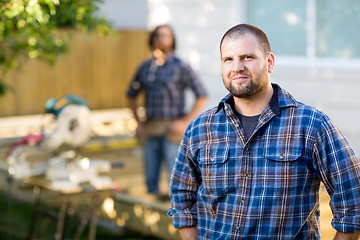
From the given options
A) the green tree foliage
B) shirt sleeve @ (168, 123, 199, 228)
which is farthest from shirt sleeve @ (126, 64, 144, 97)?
shirt sleeve @ (168, 123, 199, 228)

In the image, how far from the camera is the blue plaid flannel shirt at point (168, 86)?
697 cm

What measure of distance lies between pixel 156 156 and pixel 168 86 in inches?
28.3

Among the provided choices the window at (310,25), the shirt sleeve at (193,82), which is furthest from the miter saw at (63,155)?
the window at (310,25)

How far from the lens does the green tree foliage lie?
3.88 meters

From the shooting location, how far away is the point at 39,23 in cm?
425

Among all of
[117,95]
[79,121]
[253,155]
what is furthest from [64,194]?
[117,95]

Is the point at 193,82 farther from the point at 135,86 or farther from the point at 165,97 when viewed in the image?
the point at 135,86

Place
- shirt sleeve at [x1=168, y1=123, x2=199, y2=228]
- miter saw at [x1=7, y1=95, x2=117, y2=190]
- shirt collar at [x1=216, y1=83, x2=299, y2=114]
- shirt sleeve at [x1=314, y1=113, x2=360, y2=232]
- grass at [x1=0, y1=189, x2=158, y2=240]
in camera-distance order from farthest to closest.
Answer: grass at [x1=0, y1=189, x2=158, y2=240]
miter saw at [x1=7, y1=95, x2=117, y2=190]
shirt sleeve at [x1=168, y1=123, x2=199, y2=228]
shirt collar at [x1=216, y1=83, x2=299, y2=114]
shirt sleeve at [x1=314, y1=113, x2=360, y2=232]

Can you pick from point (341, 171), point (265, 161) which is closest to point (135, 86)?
point (265, 161)

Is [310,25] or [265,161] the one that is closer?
[265,161]

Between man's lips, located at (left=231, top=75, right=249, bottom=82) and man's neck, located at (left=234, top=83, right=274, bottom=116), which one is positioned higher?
man's lips, located at (left=231, top=75, right=249, bottom=82)

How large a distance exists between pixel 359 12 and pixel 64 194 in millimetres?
3712

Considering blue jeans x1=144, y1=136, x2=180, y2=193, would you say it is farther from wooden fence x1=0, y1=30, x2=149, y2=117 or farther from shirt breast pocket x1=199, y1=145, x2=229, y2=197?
wooden fence x1=0, y1=30, x2=149, y2=117

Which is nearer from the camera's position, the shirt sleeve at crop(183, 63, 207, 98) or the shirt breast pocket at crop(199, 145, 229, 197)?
the shirt breast pocket at crop(199, 145, 229, 197)
